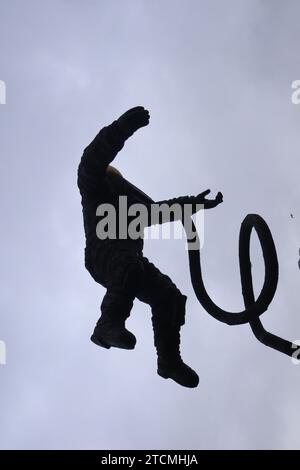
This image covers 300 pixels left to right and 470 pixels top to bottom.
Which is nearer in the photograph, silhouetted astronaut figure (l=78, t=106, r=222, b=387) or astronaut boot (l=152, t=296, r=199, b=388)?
silhouetted astronaut figure (l=78, t=106, r=222, b=387)

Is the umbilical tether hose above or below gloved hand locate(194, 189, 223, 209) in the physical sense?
below

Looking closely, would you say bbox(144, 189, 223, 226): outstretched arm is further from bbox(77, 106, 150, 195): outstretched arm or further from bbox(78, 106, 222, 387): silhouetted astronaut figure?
bbox(77, 106, 150, 195): outstretched arm

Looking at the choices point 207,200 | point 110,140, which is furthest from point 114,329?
point 110,140

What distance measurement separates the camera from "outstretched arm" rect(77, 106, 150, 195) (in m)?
6.30

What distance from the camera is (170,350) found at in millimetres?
6480

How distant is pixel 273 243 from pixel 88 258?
6.30 ft

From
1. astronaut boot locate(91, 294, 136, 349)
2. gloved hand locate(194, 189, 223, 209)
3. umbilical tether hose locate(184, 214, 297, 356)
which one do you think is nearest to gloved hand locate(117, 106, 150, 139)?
gloved hand locate(194, 189, 223, 209)

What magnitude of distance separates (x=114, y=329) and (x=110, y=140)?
1883 mm

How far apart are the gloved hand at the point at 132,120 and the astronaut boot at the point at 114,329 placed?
5.53ft

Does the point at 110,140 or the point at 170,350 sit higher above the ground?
the point at 110,140

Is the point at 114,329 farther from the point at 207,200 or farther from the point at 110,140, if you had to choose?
the point at 110,140

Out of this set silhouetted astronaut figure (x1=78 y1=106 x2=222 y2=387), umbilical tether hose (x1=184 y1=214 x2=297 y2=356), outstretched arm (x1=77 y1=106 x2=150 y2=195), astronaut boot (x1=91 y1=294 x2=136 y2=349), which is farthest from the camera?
outstretched arm (x1=77 y1=106 x2=150 y2=195)
